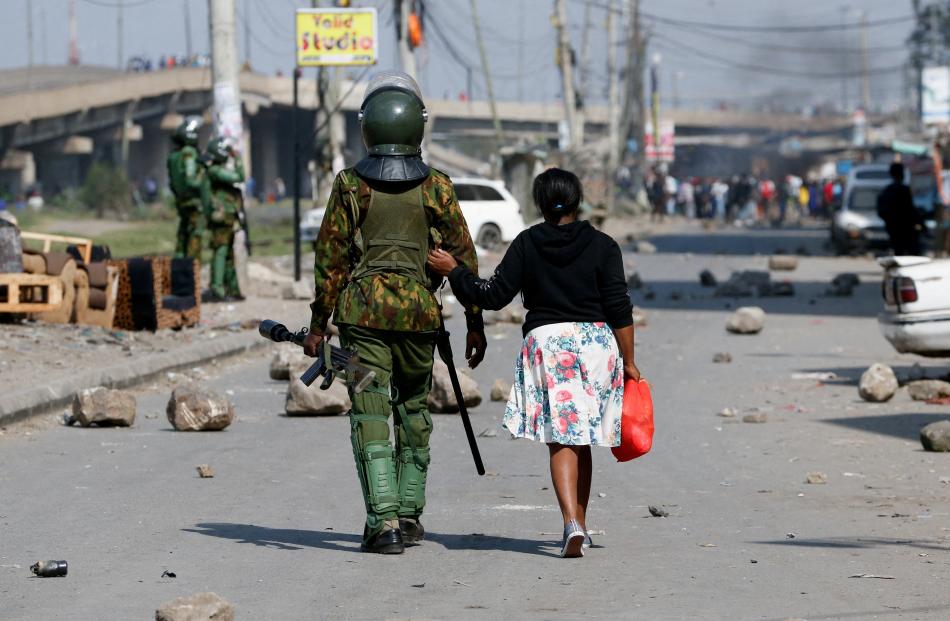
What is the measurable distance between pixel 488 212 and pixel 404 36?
449 cm

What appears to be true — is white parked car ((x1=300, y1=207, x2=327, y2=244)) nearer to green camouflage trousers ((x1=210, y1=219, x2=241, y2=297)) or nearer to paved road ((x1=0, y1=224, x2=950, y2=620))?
green camouflage trousers ((x1=210, y1=219, x2=241, y2=297))

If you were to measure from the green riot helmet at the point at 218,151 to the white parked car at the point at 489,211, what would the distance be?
16970 millimetres

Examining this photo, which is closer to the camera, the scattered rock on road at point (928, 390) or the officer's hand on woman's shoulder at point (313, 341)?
the officer's hand on woman's shoulder at point (313, 341)

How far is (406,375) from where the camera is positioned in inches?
279

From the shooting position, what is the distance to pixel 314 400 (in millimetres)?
11930

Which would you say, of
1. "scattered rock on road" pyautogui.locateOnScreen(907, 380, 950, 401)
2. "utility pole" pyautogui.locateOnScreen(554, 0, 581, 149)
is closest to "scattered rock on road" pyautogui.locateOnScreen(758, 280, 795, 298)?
"scattered rock on road" pyautogui.locateOnScreen(907, 380, 950, 401)

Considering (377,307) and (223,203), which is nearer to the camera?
(377,307)

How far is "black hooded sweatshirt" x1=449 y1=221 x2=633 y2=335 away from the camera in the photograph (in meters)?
6.84

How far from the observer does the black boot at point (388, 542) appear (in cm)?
685

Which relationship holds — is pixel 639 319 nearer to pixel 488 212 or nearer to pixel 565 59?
pixel 488 212

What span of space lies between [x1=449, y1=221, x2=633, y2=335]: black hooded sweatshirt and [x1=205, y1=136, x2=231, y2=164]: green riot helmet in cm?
1367

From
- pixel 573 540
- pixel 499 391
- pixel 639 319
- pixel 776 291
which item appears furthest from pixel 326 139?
pixel 573 540

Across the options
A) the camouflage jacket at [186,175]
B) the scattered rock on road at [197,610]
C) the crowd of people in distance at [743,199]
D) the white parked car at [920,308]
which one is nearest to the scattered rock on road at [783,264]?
the camouflage jacket at [186,175]

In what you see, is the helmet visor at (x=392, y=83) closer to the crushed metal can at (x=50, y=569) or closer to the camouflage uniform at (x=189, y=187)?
the crushed metal can at (x=50, y=569)
